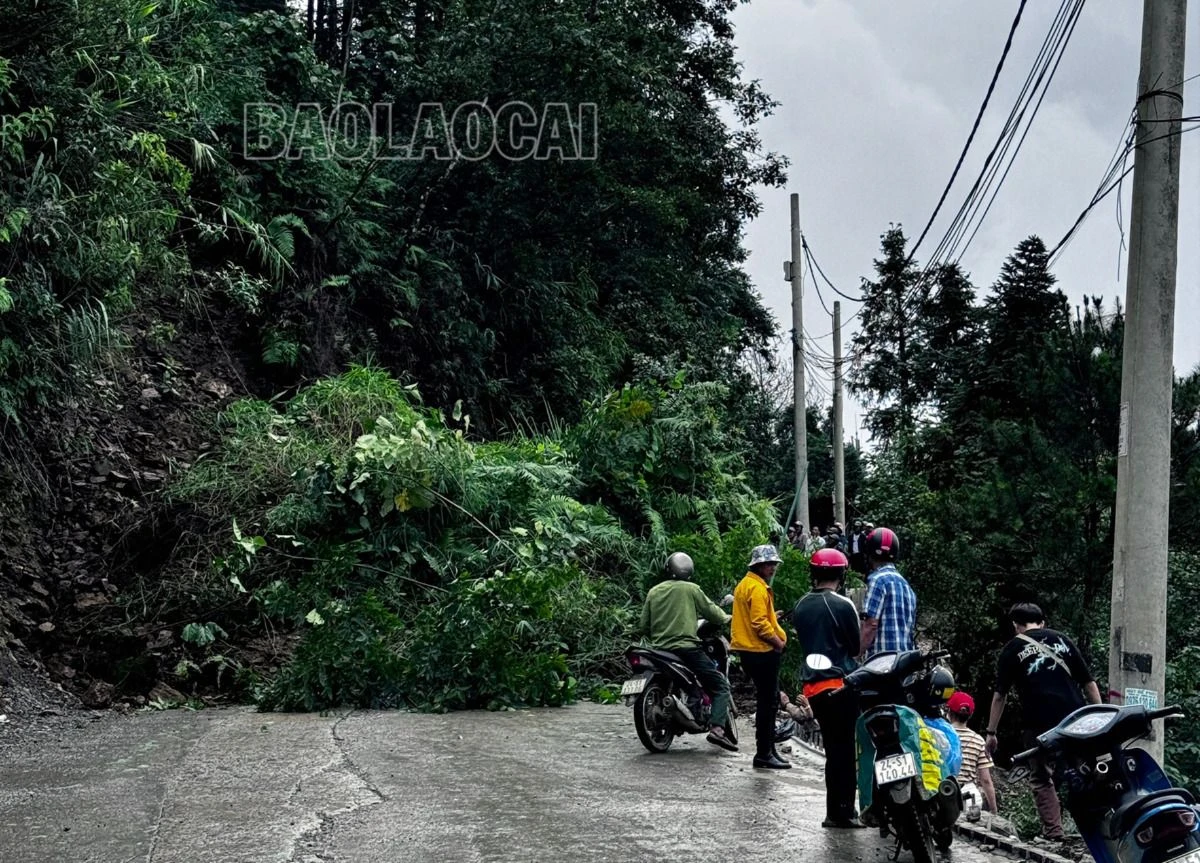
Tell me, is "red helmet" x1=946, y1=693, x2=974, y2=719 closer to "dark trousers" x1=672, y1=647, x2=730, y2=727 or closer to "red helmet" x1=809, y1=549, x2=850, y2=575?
"red helmet" x1=809, y1=549, x2=850, y2=575

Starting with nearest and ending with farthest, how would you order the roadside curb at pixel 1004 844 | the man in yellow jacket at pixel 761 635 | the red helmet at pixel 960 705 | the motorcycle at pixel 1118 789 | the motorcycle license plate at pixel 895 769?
1. the motorcycle at pixel 1118 789
2. the motorcycle license plate at pixel 895 769
3. the roadside curb at pixel 1004 844
4. the red helmet at pixel 960 705
5. the man in yellow jacket at pixel 761 635

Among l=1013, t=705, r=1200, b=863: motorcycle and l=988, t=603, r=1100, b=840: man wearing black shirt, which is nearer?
l=1013, t=705, r=1200, b=863: motorcycle

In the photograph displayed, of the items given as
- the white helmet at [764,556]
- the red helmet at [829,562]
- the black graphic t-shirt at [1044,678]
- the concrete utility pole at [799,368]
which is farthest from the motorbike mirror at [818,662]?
the concrete utility pole at [799,368]

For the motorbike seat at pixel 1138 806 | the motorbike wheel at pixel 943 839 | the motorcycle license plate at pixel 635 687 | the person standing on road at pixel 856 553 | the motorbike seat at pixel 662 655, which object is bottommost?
the person standing on road at pixel 856 553

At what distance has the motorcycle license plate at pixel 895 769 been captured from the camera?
6.44m

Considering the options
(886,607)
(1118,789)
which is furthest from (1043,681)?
(1118,789)

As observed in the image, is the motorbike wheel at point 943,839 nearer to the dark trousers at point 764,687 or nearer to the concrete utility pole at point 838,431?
the dark trousers at point 764,687

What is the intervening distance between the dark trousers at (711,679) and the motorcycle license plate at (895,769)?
4.43m

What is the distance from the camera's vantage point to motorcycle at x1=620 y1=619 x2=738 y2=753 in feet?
34.8

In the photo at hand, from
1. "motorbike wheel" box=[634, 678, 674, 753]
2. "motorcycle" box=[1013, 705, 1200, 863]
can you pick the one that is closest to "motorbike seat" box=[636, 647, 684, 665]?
"motorbike wheel" box=[634, 678, 674, 753]

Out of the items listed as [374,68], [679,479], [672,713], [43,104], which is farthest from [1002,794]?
[374,68]

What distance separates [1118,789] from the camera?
197 inches

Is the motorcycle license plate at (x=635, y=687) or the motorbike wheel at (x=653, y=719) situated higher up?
the motorcycle license plate at (x=635, y=687)

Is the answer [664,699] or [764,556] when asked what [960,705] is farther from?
[664,699]
